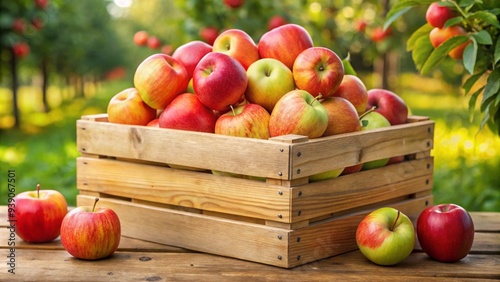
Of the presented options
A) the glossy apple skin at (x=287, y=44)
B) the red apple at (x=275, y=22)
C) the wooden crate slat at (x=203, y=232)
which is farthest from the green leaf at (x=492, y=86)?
the red apple at (x=275, y=22)

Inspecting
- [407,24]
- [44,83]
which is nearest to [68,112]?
[44,83]

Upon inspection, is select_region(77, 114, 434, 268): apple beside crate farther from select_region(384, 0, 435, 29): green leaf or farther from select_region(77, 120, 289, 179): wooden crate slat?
select_region(384, 0, 435, 29): green leaf

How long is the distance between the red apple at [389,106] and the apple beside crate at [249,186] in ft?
0.27

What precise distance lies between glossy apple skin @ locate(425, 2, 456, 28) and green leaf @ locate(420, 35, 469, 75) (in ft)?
0.32

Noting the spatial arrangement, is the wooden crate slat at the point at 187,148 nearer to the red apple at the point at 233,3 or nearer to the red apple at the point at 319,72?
the red apple at the point at 319,72

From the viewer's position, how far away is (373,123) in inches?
96.2

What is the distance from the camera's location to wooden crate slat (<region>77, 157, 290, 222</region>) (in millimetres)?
2068

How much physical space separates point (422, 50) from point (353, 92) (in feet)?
1.56

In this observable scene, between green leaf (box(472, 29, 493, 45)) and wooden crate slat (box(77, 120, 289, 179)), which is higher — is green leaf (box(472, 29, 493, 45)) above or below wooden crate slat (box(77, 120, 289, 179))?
above

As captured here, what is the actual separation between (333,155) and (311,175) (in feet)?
0.30

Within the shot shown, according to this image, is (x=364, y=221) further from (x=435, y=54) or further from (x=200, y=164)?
(x=435, y=54)

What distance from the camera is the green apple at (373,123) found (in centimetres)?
240

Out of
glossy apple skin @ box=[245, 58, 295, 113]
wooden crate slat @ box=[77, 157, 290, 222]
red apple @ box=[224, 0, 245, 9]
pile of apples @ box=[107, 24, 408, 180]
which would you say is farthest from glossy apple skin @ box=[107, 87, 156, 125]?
red apple @ box=[224, 0, 245, 9]

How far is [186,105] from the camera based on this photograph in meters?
2.29
